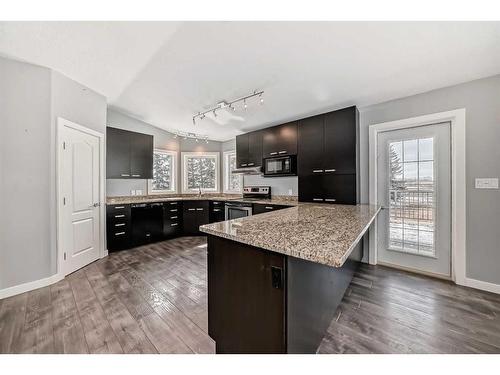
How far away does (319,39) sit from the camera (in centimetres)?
178

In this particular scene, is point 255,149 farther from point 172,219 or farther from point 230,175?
point 172,219

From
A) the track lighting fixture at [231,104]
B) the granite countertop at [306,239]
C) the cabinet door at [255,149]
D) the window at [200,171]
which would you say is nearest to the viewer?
the granite countertop at [306,239]

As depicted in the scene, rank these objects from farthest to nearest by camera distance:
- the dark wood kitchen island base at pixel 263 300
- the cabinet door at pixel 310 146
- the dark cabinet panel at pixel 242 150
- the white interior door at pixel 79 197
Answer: the dark cabinet panel at pixel 242 150
the cabinet door at pixel 310 146
the white interior door at pixel 79 197
the dark wood kitchen island base at pixel 263 300

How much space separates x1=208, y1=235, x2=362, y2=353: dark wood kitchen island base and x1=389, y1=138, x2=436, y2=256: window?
2.10 m

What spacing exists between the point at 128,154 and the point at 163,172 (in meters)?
1.20

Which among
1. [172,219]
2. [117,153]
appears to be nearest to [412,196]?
[172,219]

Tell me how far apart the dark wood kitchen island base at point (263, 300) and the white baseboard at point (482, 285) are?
7.04ft

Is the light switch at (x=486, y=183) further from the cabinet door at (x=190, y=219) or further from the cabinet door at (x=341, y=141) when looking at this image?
the cabinet door at (x=190, y=219)

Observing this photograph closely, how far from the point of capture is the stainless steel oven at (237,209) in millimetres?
3969

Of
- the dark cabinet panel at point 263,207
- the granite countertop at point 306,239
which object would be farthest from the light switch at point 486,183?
the dark cabinet panel at point 263,207

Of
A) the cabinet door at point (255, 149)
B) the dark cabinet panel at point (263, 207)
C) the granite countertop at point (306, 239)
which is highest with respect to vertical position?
the cabinet door at point (255, 149)

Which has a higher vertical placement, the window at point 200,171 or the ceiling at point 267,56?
the ceiling at point 267,56
